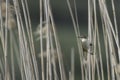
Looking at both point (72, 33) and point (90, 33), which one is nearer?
point (90, 33)

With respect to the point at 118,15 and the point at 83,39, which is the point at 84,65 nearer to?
the point at 83,39

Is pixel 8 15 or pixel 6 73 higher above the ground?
pixel 8 15

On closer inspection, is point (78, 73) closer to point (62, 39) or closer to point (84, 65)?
point (62, 39)

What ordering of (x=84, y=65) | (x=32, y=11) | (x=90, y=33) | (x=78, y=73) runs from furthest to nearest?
(x=32, y=11) → (x=78, y=73) → (x=84, y=65) → (x=90, y=33)

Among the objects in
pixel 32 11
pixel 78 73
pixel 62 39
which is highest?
pixel 32 11

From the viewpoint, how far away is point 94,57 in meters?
1.61

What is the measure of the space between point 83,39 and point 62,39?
6.56 ft

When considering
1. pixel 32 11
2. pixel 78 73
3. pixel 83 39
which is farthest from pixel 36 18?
pixel 83 39

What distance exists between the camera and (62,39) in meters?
3.68

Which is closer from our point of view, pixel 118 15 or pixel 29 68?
pixel 29 68

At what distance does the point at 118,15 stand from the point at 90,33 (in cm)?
237

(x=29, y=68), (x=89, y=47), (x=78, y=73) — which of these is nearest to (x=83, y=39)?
(x=89, y=47)

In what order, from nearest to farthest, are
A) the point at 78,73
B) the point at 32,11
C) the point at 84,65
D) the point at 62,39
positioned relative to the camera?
the point at 84,65 < the point at 78,73 < the point at 62,39 < the point at 32,11

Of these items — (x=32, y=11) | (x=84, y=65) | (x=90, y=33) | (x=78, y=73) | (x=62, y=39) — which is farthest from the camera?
(x=32, y=11)
